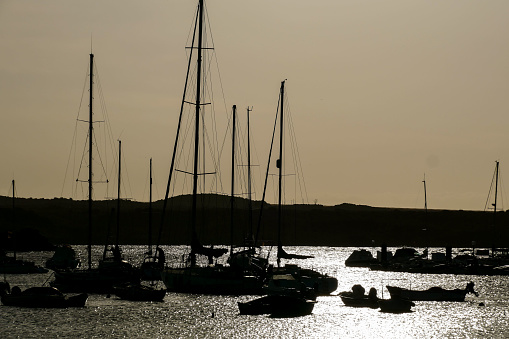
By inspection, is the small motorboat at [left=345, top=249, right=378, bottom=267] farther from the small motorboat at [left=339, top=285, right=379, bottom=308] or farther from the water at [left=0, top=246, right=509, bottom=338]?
the small motorboat at [left=339, top=285, right=379, bottom=308]

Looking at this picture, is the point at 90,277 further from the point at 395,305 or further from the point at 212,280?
the point at 395,305

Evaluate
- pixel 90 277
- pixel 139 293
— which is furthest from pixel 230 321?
pixel 90 277

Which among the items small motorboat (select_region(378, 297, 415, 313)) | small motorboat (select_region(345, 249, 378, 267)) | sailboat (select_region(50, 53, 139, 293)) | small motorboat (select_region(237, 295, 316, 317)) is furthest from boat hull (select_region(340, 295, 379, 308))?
small motorboat (select_region(345, 249, 378, 267))

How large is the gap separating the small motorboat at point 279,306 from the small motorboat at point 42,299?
1174cm

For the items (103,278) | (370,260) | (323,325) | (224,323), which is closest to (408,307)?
(323,325)

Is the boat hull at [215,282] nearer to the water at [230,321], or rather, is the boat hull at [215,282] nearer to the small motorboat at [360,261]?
the water at [230,321]

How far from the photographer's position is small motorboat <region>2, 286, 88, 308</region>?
62.4 metres

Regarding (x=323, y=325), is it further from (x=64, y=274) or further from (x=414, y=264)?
(x=414, y=264)

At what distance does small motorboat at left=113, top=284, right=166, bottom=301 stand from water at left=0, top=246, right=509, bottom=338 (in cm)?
62

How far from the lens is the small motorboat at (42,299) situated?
62375 millimetres

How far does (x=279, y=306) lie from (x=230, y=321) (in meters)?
4.49

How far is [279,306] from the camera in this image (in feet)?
198

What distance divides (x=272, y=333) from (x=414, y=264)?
62187 mm

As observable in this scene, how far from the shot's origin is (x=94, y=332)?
51.2 m
